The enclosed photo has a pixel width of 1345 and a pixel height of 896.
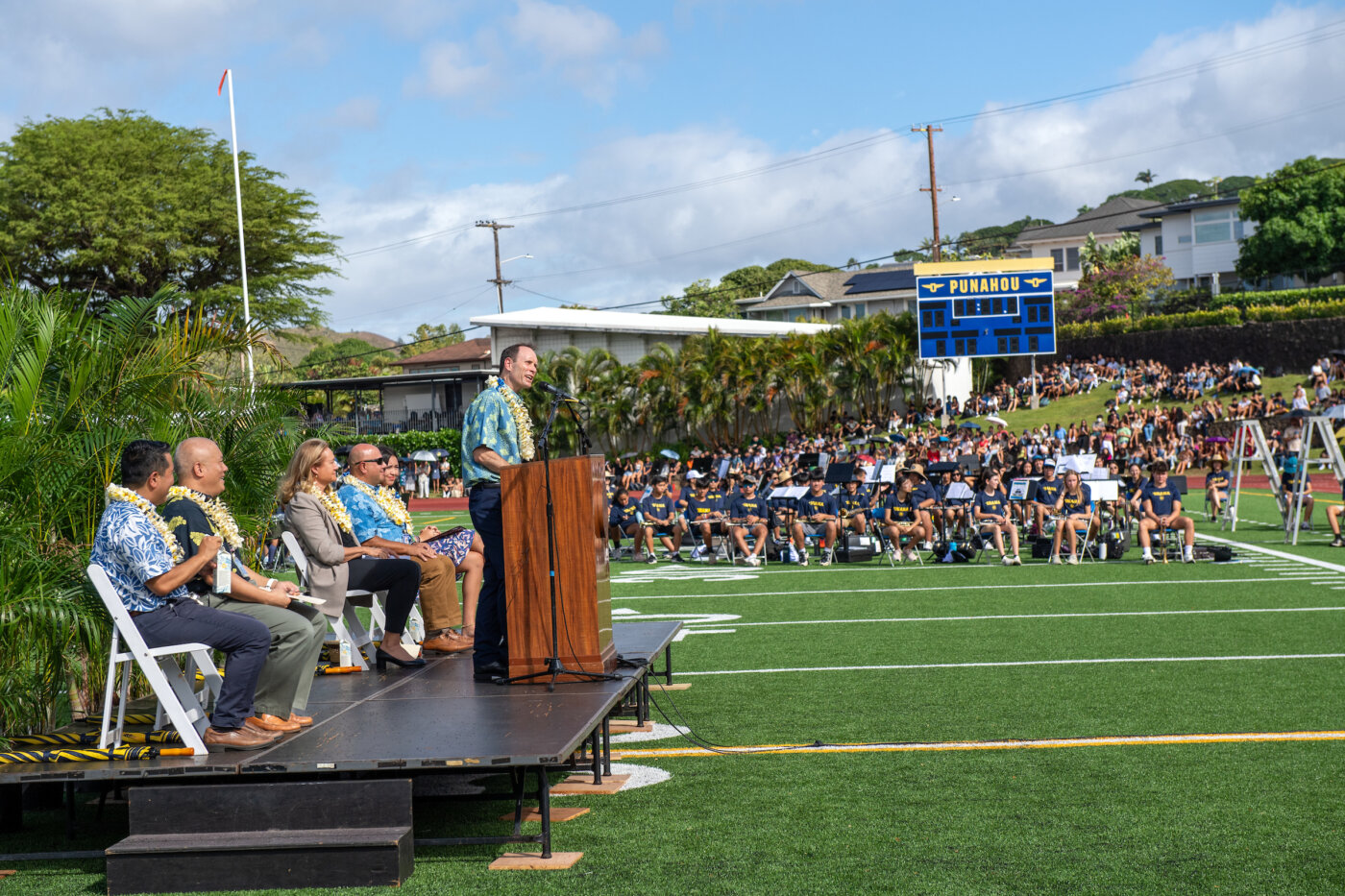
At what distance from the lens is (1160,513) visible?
57.1 feet

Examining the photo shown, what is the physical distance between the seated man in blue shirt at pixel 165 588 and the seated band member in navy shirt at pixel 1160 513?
551 inches

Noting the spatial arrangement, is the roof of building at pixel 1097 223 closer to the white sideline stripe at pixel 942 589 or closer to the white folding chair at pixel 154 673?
the white sideline stripe at pixel 942 589

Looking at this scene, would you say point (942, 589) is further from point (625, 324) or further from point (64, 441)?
point (625, 324)

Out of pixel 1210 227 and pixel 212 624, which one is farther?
pixel 1210 227

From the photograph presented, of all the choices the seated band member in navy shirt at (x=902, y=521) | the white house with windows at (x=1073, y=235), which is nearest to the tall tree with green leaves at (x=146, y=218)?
the seated band member in navy shirt at (x=902, y=521)

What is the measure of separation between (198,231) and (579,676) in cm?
4148

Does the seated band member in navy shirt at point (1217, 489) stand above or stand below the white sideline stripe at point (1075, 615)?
above

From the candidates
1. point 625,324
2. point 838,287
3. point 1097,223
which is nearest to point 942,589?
point 625,324

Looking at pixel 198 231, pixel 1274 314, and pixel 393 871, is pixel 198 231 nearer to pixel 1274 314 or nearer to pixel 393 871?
pixel 1274 314

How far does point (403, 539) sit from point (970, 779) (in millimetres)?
4258

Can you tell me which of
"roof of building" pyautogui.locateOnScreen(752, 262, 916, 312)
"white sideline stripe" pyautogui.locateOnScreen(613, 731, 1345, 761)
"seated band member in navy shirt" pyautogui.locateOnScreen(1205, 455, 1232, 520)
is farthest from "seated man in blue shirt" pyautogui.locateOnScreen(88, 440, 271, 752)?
"roof of building" pyautogui.locateOnScreen(752, 262, 916, 312)

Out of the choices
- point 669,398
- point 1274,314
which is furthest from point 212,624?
point 1274,314

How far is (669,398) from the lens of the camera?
152ft

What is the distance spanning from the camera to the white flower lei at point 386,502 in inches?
338
